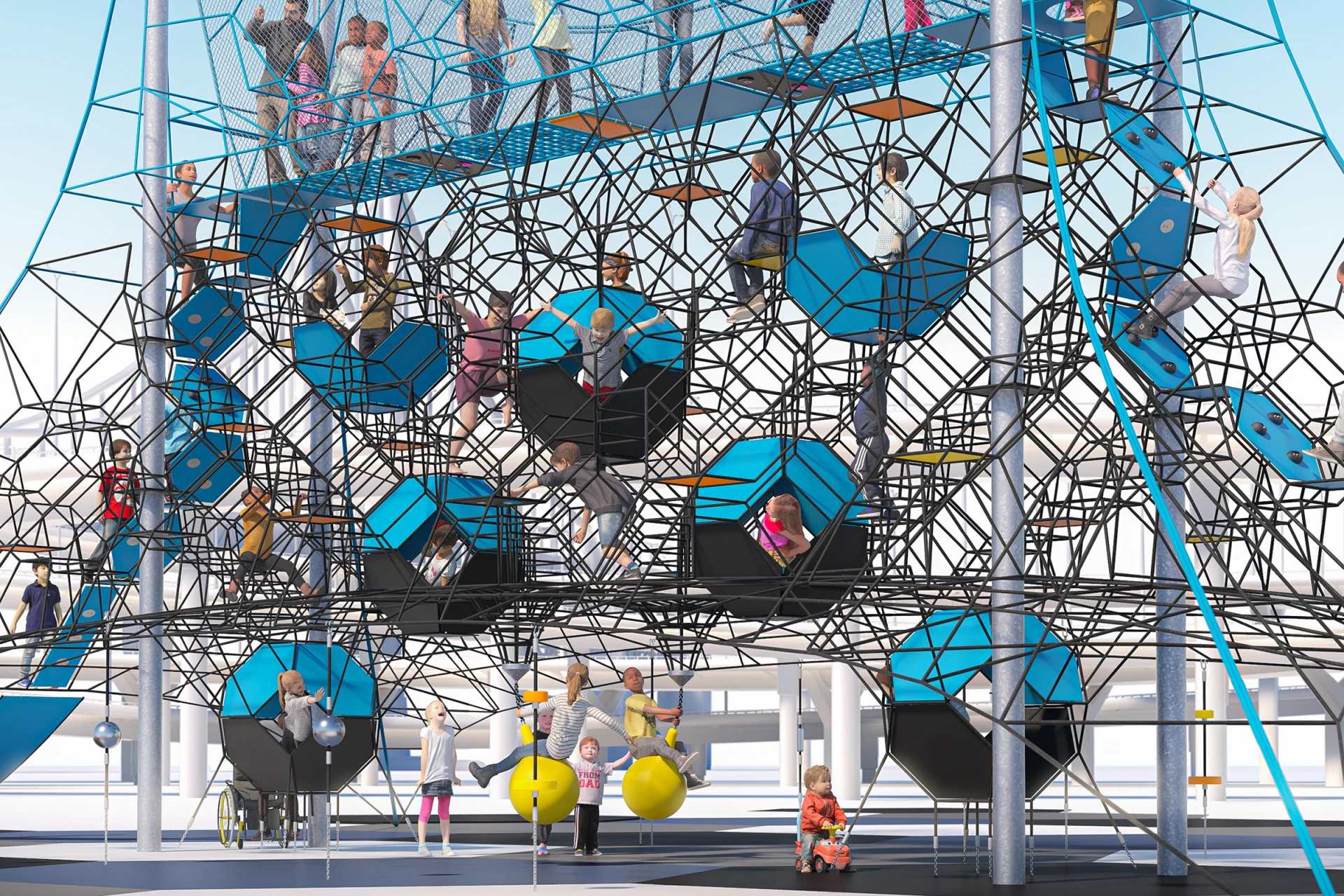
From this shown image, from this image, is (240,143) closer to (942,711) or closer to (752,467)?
(752,467)

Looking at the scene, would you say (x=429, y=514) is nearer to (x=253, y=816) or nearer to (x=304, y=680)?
(x=304, y=680)

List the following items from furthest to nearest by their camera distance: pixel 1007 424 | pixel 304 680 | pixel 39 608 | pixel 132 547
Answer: pixel 132 547 → pixel 39 608 → pixel 304 680 → pixel 1007 424

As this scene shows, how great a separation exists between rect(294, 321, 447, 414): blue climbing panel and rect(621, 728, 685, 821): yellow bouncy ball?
177 inches

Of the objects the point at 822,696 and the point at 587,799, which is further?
the point at 822,696

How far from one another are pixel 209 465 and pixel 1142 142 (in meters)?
11.6

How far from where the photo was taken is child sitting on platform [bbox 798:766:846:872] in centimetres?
1457

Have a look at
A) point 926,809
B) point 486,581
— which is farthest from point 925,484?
point 926,809

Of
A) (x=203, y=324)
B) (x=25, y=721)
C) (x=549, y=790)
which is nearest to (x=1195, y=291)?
(x=549, y=790)

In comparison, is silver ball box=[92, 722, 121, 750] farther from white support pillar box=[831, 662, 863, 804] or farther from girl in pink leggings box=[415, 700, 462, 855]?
→ white support pillar box=[831, 662, 863, 804]

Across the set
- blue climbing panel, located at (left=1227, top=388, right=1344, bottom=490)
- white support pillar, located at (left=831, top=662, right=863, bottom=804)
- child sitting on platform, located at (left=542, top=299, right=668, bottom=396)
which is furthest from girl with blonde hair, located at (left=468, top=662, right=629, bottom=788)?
white support pillar, located at (left=831, top=662, right=863, bottom=804)

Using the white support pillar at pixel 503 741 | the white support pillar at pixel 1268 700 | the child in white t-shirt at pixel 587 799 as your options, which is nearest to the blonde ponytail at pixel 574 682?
the child in white t-shirt at pixel 587 799

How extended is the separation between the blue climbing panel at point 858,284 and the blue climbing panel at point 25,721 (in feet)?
32.2

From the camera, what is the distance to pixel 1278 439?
1395cm

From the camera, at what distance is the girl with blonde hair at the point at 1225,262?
13.8m
